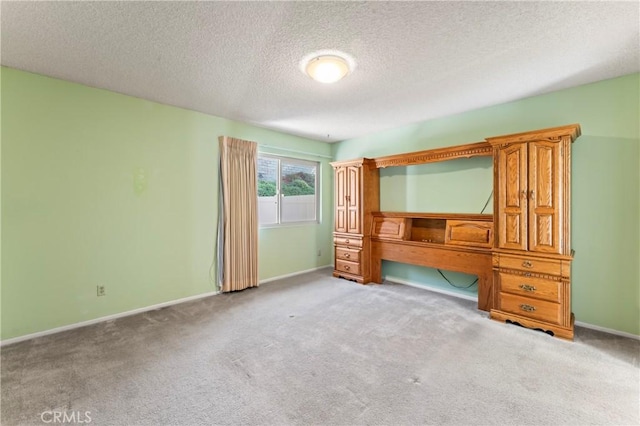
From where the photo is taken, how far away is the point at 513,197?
9.79ft

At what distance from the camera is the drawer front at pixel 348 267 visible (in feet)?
15.1

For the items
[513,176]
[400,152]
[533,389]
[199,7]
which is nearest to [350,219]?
[400,152]

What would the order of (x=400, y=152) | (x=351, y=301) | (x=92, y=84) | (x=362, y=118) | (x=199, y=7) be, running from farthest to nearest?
1. (x=400, y=152)
2. (x=362, y=118)
3. (x=351, y=301)
4. (x=92, y=84)
5. (x=199, y=7)

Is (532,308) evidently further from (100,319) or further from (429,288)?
(100,319)

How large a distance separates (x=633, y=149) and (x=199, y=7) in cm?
404

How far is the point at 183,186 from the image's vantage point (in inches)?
148

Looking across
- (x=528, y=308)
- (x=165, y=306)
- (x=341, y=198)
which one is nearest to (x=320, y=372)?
(x=528, y=308)

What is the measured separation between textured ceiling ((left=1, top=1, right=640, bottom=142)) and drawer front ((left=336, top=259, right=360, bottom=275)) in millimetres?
2558

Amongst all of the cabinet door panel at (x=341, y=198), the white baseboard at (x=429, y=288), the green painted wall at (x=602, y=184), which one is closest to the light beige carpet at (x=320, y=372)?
the green painted wall at (x=602, y=184)

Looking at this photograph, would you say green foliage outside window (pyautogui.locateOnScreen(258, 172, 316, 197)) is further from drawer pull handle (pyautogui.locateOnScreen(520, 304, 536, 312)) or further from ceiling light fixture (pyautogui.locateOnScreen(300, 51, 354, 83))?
drawer pull handle (pyautogui.locateOnScreen(520, 304, 536, 312))

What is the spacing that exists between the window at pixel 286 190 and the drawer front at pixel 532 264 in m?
3.32

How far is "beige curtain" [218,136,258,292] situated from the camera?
4.05 meters

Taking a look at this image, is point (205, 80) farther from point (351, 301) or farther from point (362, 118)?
point (351, 301)

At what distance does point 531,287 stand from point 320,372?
7.73ft
